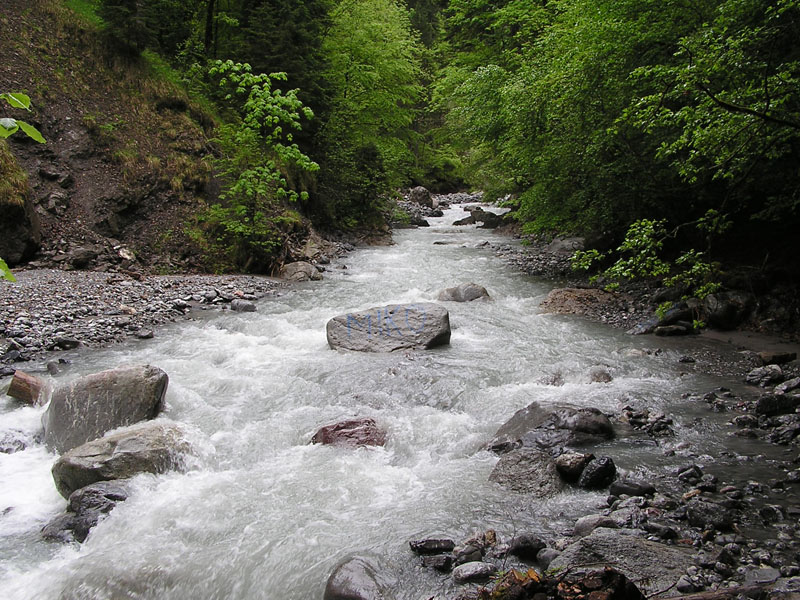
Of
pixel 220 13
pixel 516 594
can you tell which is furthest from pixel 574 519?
pixel 220 13

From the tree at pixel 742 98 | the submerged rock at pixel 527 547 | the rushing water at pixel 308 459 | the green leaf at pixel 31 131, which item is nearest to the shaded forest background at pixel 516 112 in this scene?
the tree at pixel 742 98

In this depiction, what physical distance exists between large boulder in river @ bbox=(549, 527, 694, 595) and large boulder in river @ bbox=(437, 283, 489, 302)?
851 centimetres

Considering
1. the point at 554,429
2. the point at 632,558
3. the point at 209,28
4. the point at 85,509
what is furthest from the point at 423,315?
the point at 209,28

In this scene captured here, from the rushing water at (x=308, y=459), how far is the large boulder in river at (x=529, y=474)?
124 millimetres

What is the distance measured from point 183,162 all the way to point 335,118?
267 inches

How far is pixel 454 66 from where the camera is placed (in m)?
22.3

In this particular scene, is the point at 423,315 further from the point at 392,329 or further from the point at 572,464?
the point at 572,464

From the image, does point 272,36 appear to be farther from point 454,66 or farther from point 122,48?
point 454,66

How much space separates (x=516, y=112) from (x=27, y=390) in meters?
10.7

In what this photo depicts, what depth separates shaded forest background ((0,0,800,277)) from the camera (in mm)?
5828

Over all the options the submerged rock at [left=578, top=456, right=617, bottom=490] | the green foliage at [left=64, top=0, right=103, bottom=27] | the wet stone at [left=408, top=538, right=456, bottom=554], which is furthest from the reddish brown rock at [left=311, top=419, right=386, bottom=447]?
the green foliage at [left=64, top=0, right=103, bottom=27]

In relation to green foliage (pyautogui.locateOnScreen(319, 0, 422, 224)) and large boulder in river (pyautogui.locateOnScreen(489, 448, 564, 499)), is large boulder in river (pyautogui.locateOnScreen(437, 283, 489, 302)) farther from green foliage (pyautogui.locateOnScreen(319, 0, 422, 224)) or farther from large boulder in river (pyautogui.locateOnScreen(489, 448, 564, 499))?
green foliage (pyautogui.locateOnScreen(319, 0, 422, 224))

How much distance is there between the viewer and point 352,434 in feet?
19.9

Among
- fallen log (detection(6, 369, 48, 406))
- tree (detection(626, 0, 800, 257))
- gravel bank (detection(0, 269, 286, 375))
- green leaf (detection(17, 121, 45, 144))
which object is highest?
tree (detection(626, 0, 800, 257))
